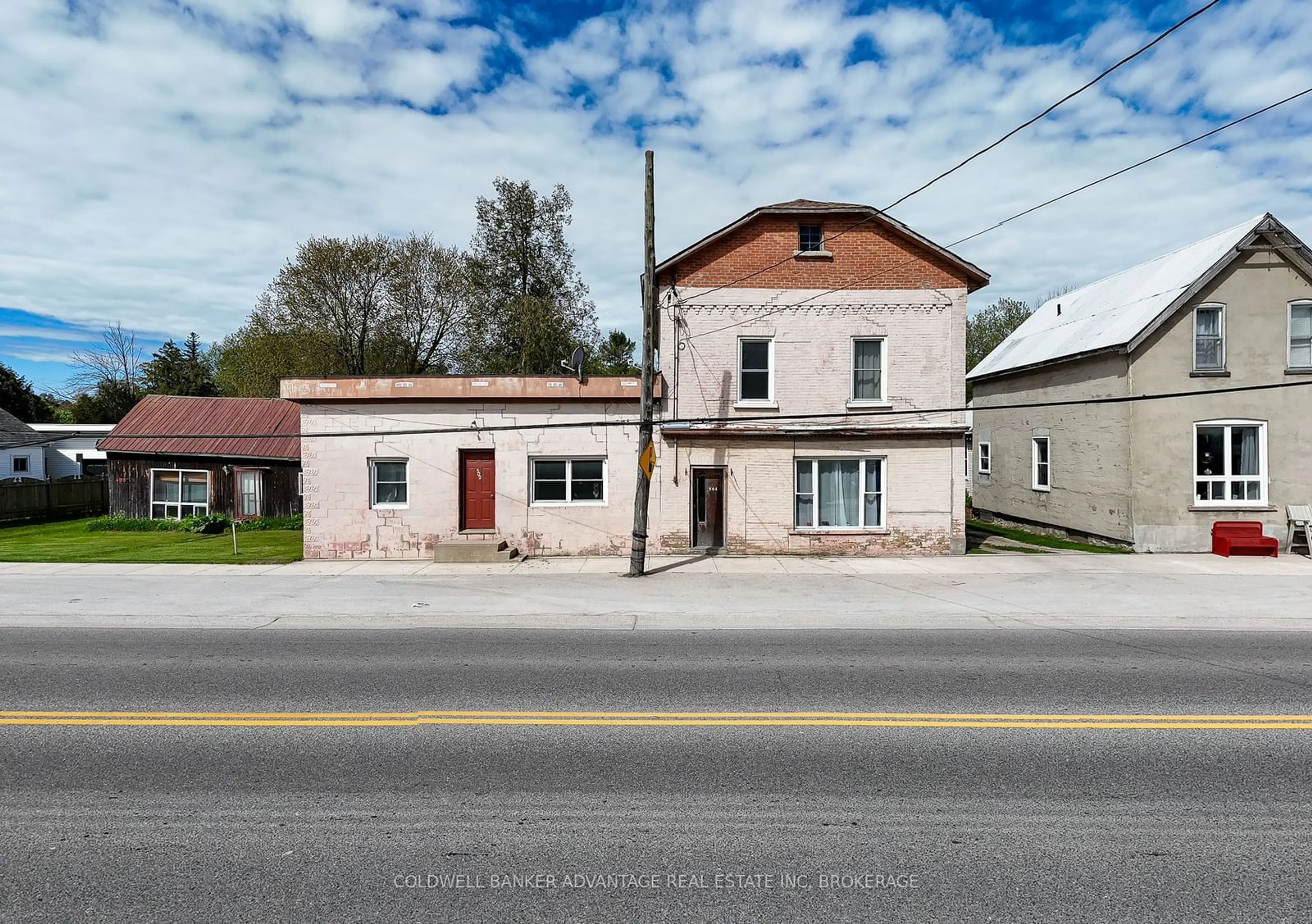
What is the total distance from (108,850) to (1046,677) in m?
8.20

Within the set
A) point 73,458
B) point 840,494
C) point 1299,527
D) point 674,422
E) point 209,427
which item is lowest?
point 1299,527

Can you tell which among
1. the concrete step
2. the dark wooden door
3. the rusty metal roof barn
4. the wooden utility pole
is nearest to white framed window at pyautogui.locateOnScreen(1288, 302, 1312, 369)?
the dark wooden door

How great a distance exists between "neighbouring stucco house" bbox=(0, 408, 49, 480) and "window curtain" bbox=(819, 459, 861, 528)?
3671cm

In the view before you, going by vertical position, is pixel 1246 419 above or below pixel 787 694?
above

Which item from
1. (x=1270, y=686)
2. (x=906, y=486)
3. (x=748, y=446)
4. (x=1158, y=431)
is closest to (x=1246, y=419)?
(x=1158, y=431)

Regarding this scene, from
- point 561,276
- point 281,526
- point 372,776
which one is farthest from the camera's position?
point 561,276

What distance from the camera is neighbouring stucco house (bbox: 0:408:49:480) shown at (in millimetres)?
35000

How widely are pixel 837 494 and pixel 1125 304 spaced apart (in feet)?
35.3

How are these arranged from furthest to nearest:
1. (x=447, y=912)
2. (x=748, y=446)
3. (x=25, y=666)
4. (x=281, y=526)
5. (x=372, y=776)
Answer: (x=281, y=526)
(x=748, y=446)
(x=25, y=666)
(x=372, y=776)
(x=447, y=912)

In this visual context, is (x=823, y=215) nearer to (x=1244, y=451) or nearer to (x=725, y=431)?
(x=725, y=431)

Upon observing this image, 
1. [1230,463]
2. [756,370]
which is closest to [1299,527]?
[1230,463]

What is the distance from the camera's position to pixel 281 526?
1016 inches

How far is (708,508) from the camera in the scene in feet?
59.1

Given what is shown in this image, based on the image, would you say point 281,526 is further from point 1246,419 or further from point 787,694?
point 1246,419
